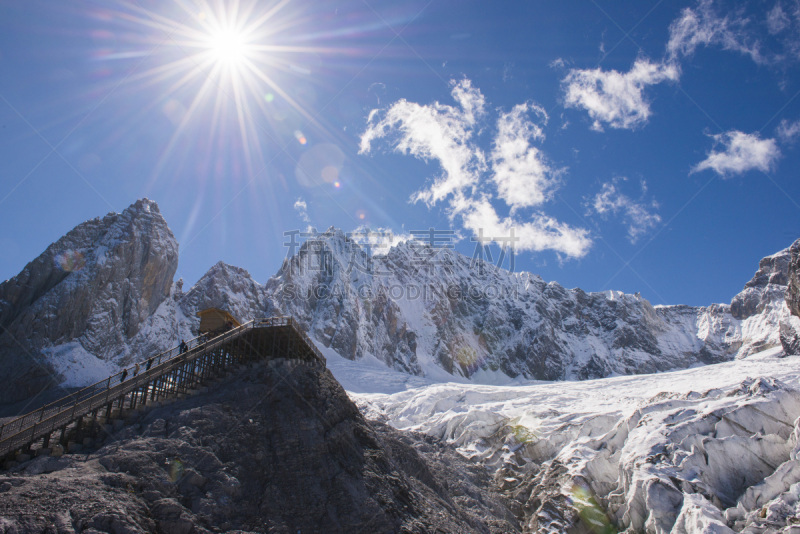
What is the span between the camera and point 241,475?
2181cm

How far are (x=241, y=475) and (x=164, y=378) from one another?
28.3ft

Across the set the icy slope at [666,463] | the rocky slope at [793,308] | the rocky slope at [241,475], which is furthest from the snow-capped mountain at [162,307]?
the icy slope at [666,463]

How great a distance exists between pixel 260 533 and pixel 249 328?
1611 centimetres

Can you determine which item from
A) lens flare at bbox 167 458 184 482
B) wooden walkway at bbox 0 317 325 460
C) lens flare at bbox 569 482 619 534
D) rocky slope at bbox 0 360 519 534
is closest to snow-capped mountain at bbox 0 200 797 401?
wooden walkway at bbox 0 317 325 460

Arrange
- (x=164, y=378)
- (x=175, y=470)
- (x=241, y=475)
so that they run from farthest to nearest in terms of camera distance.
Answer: (x=164, y=378) → (x=241, y=475) → (x=175, y=470)

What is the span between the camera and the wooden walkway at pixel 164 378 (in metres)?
20.5

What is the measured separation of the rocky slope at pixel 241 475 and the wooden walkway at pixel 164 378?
1.47 m

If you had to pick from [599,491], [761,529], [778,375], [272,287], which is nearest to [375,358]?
[272,287]

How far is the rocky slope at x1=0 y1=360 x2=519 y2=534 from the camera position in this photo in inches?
637

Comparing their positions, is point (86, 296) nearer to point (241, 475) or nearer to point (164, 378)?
point (164, 378)

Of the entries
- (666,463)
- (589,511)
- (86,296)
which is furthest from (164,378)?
(86,296)

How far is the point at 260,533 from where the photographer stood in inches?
770

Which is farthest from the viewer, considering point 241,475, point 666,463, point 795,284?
point 795,284

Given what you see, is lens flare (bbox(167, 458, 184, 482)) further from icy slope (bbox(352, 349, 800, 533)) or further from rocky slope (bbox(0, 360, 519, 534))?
icy slope (bbox(352, 349, 800, 533))
